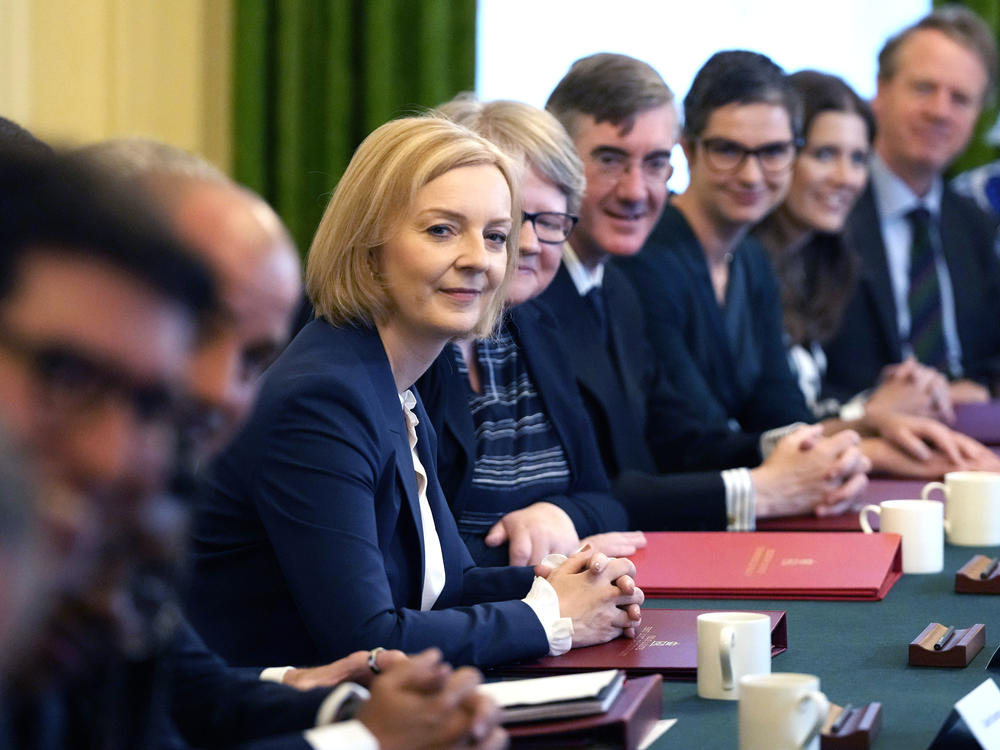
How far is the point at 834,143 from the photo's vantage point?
395 cm

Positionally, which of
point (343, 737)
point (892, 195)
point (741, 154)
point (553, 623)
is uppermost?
point (741, 154)

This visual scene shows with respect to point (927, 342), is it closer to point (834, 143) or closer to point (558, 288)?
point (834, 143)

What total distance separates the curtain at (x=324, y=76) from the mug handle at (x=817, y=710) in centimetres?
374

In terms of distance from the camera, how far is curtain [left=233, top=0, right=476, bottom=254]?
484 centimetres

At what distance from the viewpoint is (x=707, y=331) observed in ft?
11.0

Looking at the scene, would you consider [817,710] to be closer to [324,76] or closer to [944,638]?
[944,638]

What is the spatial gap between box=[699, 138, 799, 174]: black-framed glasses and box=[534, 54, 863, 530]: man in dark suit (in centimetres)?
34

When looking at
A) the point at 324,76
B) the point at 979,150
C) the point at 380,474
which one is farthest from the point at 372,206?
the point at 979,150

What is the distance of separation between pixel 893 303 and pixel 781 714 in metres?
3.19

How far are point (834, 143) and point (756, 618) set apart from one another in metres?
2.60

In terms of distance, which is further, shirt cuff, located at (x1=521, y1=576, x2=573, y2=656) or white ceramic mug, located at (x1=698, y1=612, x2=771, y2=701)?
shirt cuff, located at (x1=521, y1=576, x2=573, y2=656)

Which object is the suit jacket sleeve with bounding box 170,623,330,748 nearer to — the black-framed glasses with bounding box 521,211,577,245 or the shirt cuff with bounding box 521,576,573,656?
the shirt cuff with bounding box 521,576,573,656

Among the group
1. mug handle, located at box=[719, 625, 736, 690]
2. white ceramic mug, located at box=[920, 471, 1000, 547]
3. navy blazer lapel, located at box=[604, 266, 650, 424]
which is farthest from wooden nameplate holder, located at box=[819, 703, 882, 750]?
navy blazer lapel, located at box=[604, 266, 650, 424]

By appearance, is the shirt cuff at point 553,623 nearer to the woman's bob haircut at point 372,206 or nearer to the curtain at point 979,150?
the woman's bob haircut at point 372,206
